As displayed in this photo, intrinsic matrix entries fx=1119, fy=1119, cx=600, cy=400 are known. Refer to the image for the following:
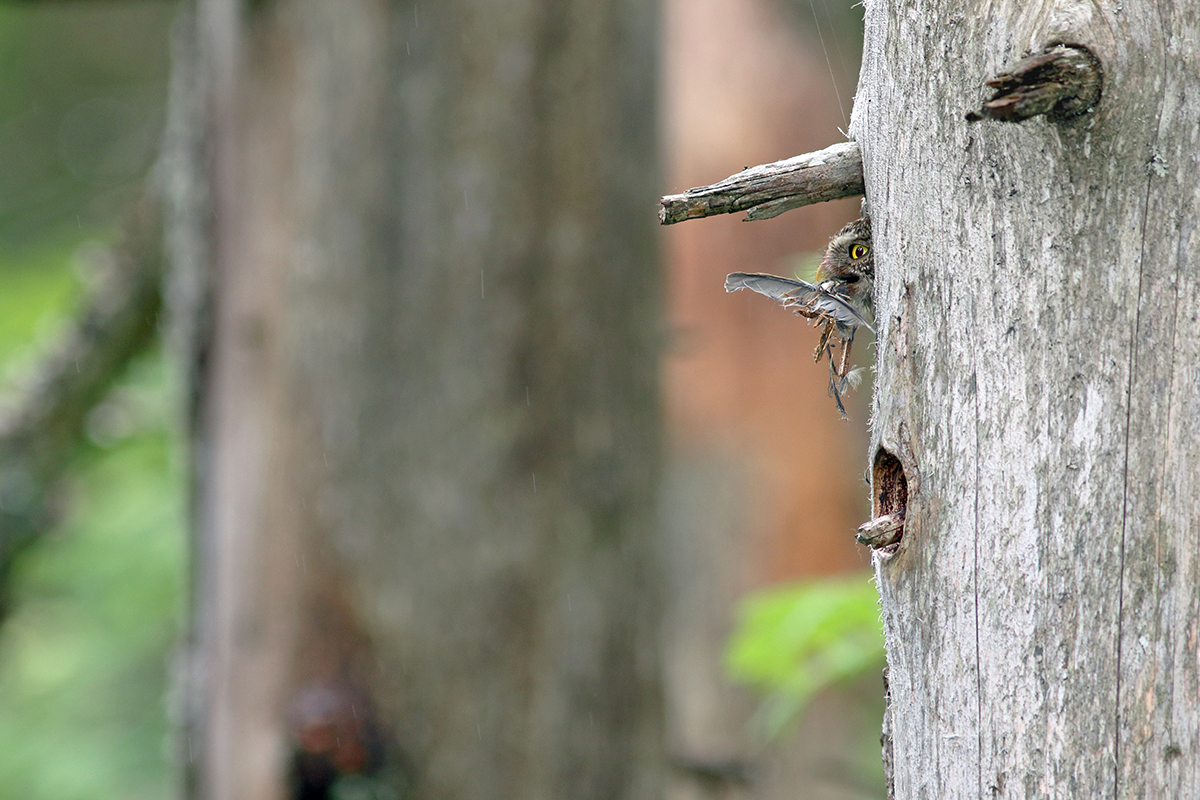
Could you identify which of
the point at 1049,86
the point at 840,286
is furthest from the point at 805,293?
the point at 1049,86

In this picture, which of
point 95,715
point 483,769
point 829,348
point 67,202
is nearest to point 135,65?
point 67,202

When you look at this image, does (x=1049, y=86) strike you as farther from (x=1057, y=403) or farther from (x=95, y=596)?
(x=95, y=596)

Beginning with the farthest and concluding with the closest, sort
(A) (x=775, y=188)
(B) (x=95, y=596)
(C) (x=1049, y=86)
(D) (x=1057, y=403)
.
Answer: (B) (x=95, y=596) < (A) (x=775, y=188) < (D) (x=1057, y=403) < (C) (x=1049, y=86)

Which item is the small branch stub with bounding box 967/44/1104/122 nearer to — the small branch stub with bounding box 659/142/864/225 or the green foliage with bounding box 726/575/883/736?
the small branch stub with bounding box 659/142/864/225

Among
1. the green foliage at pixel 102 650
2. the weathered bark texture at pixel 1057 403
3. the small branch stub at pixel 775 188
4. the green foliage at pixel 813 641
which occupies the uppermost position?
the small branch stub at pixel 775 188

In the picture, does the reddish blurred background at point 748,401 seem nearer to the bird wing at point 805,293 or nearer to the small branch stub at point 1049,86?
the bird wing at point 805,293

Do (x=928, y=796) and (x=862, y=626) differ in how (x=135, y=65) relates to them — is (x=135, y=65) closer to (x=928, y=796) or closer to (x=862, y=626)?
(x=862, y=626)

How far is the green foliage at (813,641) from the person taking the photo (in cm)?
279

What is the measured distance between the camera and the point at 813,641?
2887 millimetres

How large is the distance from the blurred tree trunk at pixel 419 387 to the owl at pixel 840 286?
6.17ft

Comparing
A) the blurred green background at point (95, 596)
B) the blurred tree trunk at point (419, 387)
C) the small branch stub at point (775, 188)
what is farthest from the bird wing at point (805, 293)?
the blurred green background at point (95, 596)

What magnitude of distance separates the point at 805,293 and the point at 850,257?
8 centimetres

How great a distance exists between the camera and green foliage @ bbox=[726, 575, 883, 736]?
2795 millimetres

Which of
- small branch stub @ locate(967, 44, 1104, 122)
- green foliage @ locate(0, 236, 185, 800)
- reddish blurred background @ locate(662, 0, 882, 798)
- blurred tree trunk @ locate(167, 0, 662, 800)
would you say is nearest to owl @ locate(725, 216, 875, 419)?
small branch stub @ locate(967, 44, 1104, 122)
